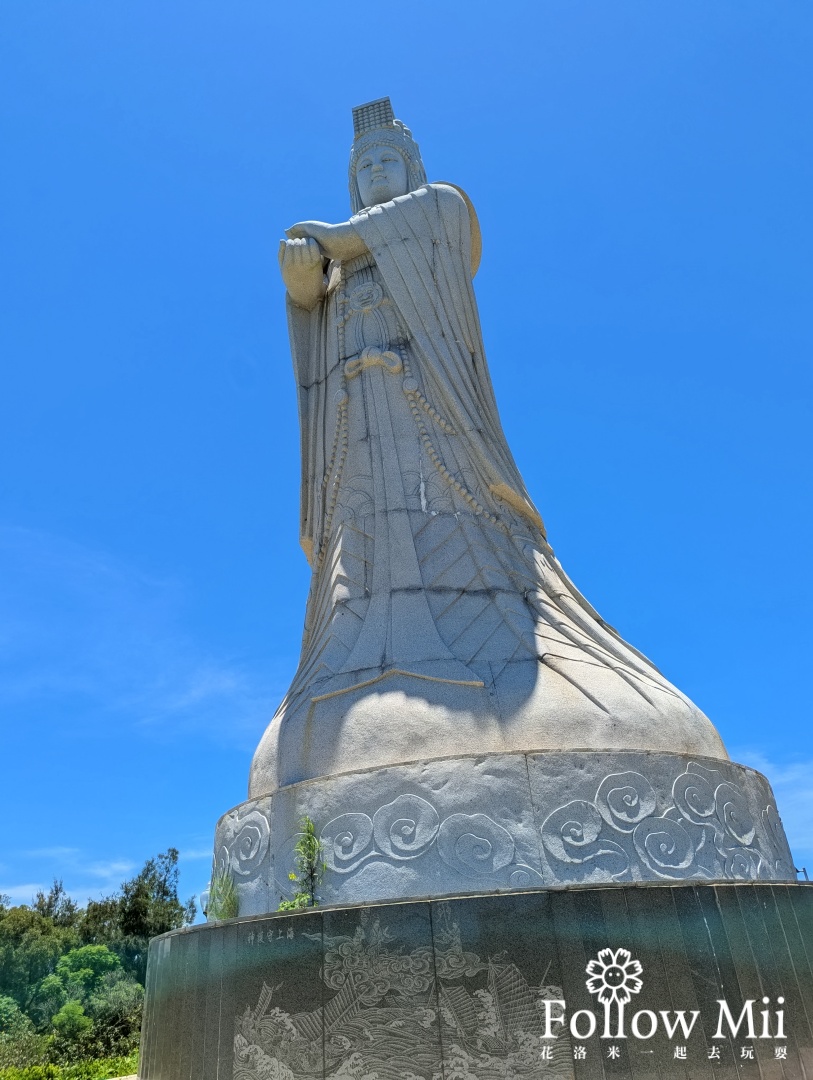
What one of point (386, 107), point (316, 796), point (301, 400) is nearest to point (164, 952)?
point (316, 796)

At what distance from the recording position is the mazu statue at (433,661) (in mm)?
4848

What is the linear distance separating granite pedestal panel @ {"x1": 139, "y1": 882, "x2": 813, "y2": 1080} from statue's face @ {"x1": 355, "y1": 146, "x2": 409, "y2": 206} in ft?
22.8

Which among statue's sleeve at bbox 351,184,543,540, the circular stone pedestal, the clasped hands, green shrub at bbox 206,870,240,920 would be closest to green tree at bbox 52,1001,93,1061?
green shrub at bbox 206,870,240,920

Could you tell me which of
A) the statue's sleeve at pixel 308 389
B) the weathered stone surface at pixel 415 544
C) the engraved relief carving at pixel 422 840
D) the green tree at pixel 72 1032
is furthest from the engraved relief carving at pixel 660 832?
the green tree at pixel 72 1032

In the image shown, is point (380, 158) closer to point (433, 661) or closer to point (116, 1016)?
point (433, 661)

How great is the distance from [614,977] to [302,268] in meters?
6.72

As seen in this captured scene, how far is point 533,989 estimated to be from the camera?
3.95 metres

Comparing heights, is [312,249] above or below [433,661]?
above

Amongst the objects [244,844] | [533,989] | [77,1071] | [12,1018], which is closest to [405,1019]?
[533,989]

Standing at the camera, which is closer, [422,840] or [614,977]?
[614,977]

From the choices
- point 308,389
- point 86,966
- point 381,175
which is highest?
point 381,175

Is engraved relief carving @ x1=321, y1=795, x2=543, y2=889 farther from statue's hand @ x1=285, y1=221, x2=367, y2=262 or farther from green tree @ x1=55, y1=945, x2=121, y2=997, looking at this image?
green tree @ x1=55, y1=945, x2=121, y2=997

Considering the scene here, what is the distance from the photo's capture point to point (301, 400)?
329 inches

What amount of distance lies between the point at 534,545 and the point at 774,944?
11.7 feet
